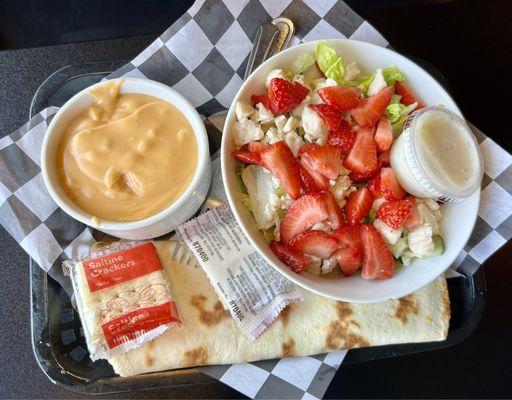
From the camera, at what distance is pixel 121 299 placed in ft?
4.64

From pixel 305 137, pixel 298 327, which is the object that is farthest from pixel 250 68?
pixel 298 327

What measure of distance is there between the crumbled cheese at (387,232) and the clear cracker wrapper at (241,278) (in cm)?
31

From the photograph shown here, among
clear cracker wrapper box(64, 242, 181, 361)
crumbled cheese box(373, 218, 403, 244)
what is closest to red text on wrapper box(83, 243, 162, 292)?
clear cracker wrapper box(64, 242, 181, 361)

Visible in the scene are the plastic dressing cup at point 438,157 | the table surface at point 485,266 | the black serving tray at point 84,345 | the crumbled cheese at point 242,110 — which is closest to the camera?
the plastic dressing cup at point 438,157

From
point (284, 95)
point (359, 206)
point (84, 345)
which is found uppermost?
point (284, 95)

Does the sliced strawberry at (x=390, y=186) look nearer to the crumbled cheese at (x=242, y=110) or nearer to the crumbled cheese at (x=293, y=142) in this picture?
the crumbled cheese at (x=293, y=142)

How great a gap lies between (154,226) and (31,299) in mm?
475

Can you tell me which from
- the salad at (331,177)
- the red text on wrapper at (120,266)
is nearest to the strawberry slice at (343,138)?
the salad at (331,177)

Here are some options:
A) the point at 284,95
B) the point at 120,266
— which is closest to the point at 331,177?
the point at 284,95

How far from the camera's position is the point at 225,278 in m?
1.47

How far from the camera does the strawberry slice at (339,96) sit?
1.35 m

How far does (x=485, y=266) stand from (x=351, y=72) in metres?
0.82

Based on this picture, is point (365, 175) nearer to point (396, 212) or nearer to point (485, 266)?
point (396, 212)

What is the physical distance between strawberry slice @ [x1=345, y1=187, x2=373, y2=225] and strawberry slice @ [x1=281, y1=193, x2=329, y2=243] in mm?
93
